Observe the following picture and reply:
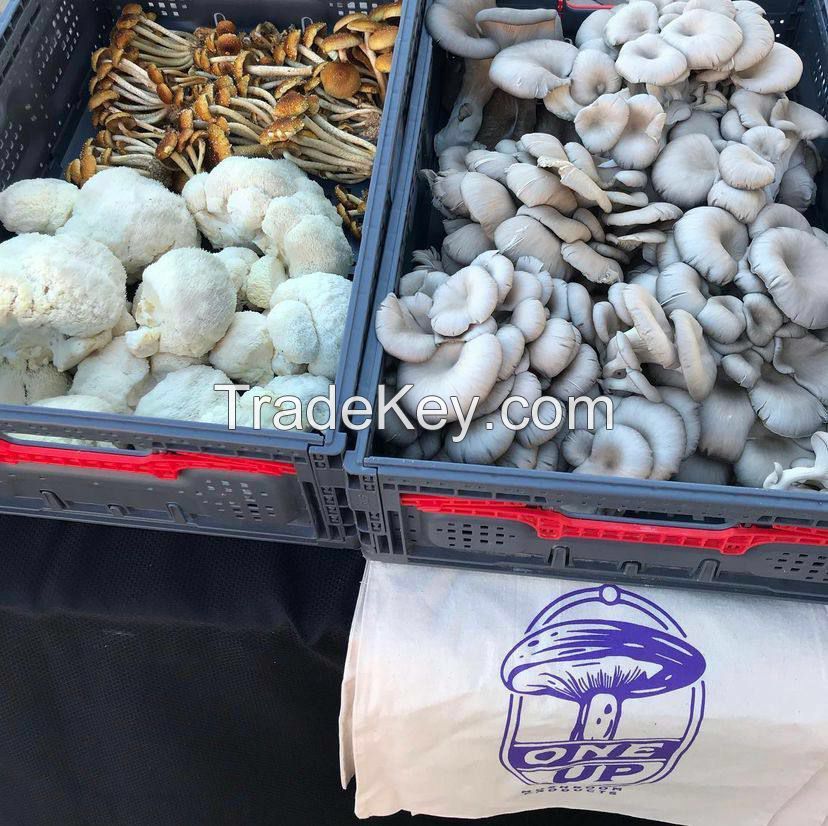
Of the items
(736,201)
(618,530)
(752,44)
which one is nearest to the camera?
(618,530)

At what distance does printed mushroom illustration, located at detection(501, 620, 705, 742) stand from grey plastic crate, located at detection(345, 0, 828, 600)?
95 millimetres

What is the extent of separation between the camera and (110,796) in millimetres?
1506

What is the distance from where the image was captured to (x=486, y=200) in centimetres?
131

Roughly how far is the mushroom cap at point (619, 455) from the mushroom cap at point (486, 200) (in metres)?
0.41

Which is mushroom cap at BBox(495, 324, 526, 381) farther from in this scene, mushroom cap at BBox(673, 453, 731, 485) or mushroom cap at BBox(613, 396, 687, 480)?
mushroom cap at BBox(673, 453, 731, 485)

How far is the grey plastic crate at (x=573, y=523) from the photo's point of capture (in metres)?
1.02

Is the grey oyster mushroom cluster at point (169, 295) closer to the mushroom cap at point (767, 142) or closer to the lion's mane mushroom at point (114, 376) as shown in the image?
the lion's mane mushroom at point (114, 376)

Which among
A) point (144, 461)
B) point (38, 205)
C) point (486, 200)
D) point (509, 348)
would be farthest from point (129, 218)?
point (509, 348)

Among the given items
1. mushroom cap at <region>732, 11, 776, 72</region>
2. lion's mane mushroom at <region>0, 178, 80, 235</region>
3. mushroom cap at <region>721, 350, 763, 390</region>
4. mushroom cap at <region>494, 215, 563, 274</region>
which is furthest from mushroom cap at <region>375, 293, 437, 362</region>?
mushroom cap at <region>732, 11, 776, 72</region>

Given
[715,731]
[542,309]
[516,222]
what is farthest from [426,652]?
[516,222]

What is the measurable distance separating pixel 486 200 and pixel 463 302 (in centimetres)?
22

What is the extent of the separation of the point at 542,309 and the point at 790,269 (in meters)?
0.43

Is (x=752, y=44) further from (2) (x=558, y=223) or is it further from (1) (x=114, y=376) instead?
(1) (x=114, y=376)

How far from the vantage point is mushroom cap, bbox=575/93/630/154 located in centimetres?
135
